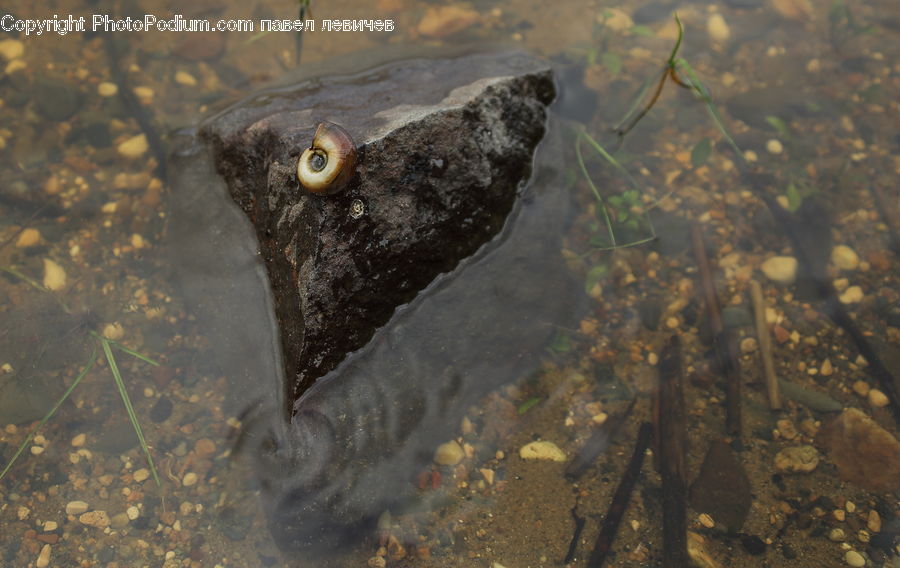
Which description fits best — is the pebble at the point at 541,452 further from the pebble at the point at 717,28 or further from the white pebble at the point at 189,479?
the pebble at the point at 717,28

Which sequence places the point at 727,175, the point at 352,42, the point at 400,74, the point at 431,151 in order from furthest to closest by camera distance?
1. the point at 352,42
2. the point at 727,175
3. the point at 400,74
4. the point at 431,151

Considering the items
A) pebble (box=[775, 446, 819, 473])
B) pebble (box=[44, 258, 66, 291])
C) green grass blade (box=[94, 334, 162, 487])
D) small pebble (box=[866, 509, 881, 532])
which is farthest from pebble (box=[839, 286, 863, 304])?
pebble (box=[44, 258, 66, 291])

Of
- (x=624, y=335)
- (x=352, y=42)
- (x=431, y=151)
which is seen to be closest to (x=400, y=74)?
(x=352, y=42)

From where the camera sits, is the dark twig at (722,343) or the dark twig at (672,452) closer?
the dark twig at (672,452)

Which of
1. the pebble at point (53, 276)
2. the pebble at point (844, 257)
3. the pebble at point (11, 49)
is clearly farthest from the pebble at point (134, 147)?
the pebble at point (844, 257)

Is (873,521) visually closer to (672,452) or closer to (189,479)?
(672,452)

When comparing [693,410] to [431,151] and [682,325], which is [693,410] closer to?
[682,325]
